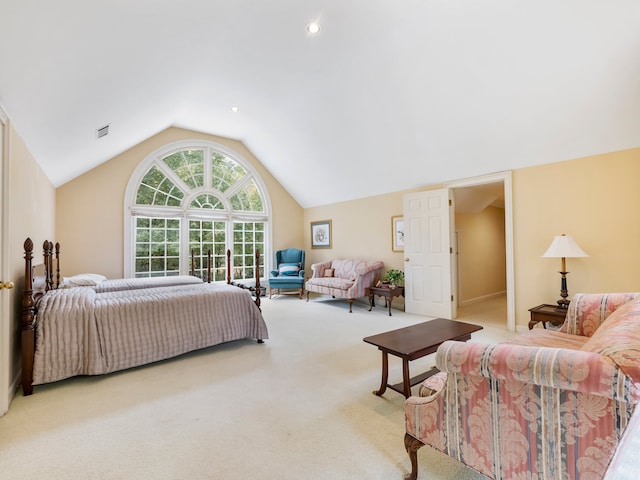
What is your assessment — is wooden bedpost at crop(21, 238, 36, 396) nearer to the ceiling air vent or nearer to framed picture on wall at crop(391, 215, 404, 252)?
the ceiling air vent

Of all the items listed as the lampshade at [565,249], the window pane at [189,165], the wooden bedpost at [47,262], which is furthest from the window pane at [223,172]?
the lampshade at [565,249]

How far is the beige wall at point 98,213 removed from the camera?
508 cm

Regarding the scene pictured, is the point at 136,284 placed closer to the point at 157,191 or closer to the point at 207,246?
the point at 207,246

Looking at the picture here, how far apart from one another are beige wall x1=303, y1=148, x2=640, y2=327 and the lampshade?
34 centimetres

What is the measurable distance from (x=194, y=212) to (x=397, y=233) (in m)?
4.19

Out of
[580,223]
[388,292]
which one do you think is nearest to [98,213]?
[388,292]

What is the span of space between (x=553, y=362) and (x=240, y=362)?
269cm

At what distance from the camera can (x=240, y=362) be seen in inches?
118

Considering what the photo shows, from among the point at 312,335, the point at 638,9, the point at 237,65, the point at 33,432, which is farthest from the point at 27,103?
the point at 638,9

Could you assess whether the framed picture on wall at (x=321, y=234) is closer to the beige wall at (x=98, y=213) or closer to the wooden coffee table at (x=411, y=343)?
the beige wall at (x=98, y=213)

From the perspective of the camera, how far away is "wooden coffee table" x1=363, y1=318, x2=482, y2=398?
7.10 feet

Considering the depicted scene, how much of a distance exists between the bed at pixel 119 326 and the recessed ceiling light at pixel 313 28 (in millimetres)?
2902

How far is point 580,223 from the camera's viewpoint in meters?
3.50

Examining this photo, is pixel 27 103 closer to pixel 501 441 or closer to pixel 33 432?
pixel 33 432
